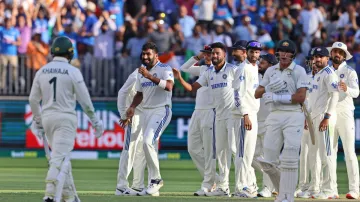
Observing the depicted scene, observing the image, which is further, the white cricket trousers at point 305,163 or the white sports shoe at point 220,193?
the white cricket trousers at point 305,163

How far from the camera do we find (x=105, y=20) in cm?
2981

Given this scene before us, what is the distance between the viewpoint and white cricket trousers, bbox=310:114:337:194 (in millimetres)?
17172

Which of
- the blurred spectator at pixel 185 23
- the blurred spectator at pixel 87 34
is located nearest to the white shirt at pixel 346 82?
the blurred spectator at pixel 185 23

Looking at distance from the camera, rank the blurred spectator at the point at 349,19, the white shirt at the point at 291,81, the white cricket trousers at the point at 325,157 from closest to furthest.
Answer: the white shirt at the point at 291,81, the white cricket trousers at the point at 325,157, the blurred spectator at the point at 349,19

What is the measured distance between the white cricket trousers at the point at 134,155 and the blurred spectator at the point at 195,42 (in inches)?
402

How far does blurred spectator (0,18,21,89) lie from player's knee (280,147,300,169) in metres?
14.7

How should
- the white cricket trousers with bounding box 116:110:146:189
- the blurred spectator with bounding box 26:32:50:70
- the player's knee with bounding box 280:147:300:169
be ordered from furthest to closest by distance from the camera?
the blurred spectator with bounding box 26:32:50:70 < the white cricket trousers with bounding box 116:110:146:189 < the player's knee with bounding box 280:147:300:169

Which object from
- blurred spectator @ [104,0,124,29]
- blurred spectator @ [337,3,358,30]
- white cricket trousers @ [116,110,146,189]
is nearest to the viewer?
white cricket trousers @ [116,110,146,189]

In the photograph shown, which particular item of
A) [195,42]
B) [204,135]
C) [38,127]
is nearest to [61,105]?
[38,127]

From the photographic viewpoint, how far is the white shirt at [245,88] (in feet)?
54.9

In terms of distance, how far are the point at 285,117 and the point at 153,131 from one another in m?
3.28

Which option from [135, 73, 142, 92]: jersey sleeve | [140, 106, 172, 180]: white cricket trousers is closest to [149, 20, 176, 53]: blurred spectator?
[135, 73, 142, 92]: jersey sleeve

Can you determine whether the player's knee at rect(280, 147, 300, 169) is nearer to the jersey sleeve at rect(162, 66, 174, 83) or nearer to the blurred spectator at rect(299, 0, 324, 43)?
the jersey sleeve at rect(162, 66, 174, 83)

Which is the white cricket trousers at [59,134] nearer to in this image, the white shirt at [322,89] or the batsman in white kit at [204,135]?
the batsman in white kit at [204,135]
